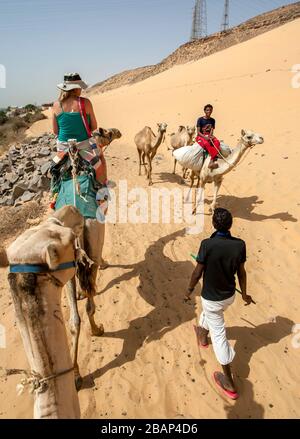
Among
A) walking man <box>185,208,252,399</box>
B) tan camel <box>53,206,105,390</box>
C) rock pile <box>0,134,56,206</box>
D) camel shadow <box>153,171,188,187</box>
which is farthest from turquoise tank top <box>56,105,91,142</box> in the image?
camel shadow <box>153,171,188,187</box>

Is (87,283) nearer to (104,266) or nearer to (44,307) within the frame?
(44,307)

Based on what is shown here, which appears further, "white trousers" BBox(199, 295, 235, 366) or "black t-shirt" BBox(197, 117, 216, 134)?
"black t-shirt" BBox(197, 117, 216, 134)

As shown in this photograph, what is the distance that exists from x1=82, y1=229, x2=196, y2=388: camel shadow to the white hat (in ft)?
10.4

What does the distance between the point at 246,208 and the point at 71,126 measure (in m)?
5.61

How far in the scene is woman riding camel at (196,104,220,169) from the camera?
791cm

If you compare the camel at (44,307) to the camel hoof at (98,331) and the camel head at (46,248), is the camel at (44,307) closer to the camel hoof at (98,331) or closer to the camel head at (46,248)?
the camel head at (46,248)

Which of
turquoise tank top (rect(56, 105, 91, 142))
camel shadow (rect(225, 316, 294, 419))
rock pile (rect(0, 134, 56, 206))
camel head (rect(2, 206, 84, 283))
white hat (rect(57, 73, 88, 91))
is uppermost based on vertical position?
white hat (rect(57, 73, 88, 91))

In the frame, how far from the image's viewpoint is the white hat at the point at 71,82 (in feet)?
13.3

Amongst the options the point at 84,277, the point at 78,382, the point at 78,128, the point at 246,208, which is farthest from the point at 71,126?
the point at 246,208

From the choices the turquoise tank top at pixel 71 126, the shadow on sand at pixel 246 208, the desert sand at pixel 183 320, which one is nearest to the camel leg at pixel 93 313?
the desert sand at pixel 183 320

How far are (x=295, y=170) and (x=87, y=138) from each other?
7.42 metres

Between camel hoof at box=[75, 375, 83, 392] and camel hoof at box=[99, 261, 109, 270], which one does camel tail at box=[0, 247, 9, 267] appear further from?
camel hoof at box=[99, 261, 109, 270]

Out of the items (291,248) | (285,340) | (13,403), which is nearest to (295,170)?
(291,248)

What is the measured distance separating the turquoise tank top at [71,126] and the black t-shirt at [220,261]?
7.21ft
